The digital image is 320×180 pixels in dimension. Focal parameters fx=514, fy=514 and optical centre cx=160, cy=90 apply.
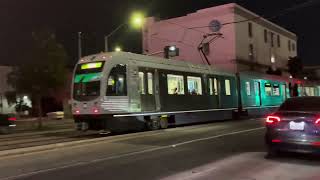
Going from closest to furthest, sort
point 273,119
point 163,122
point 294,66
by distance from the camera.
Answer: point 273,119 < point 163,122 < point 294,66

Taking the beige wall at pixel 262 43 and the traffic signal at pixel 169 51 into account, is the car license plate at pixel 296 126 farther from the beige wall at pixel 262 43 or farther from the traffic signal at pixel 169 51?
the beige wall at pixel 262 43

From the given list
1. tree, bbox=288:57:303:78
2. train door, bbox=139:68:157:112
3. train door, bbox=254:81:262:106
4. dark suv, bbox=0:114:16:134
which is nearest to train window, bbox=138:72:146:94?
train door, bbox=139:68:157:112

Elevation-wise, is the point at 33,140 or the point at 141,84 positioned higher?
the point at 141,84

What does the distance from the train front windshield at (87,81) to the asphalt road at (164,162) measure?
4876mm

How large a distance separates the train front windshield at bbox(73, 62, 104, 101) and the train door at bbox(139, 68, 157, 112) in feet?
7.41

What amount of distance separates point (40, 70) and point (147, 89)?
30.8 ft

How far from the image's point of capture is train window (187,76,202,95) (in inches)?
1134

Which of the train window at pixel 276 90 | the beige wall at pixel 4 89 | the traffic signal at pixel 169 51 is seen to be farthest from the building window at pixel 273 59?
the beige wall at pixel 4 89

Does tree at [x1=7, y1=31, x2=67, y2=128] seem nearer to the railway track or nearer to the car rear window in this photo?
the railway track

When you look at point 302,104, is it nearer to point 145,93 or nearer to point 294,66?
point 145,93

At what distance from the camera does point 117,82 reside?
22.7 m

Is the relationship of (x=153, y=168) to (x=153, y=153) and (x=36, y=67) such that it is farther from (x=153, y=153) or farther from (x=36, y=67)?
(x=36, y=67)


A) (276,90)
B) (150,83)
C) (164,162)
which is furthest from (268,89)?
(164,162)

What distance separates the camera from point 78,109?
2294cm
